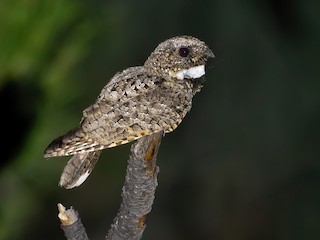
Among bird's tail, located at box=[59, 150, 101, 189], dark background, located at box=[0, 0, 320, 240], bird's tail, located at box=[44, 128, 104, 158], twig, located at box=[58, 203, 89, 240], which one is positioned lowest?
dark background, located at box=[0, 0, 320, 240]

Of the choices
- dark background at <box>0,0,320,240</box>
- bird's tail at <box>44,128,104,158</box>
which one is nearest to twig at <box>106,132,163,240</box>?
bird's tail at <box>44,128,104,158</box>

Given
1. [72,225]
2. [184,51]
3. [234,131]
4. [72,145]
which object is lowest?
[234,131]

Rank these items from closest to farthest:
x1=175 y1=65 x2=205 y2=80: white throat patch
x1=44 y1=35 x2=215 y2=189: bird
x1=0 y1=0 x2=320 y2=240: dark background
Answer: x1=44 y1=35 x2=215 y2=189: bird < x1=175 y1=65 x2=205 y2=80: white throat patch < x1=0 y1=0 x2=320 y2=240: dark background

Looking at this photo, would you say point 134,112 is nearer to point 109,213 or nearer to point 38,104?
point 38,104

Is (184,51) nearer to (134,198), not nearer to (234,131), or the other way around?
(134,198)

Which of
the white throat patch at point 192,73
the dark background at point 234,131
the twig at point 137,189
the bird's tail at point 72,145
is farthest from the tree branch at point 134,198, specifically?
the dark background at point 234,131

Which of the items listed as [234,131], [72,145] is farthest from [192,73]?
[234,131]

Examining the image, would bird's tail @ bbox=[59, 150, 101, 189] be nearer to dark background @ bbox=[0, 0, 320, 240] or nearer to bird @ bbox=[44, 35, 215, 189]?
bird @ bbox=[44, 35, 215, 189]
